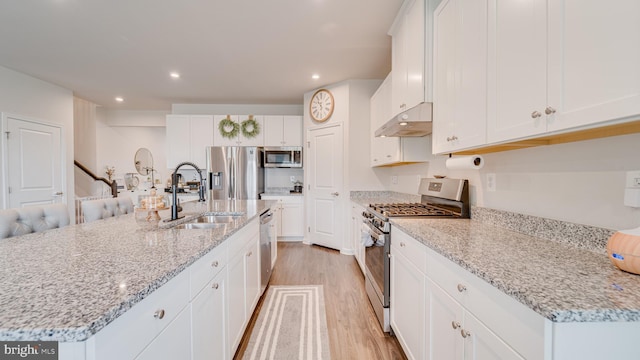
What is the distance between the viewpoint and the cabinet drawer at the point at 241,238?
1.55 metres

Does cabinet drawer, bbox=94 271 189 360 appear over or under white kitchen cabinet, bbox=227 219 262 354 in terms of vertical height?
over

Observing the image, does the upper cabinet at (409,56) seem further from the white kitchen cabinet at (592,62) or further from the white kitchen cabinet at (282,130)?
the white kitchen cabinet at (282,130)

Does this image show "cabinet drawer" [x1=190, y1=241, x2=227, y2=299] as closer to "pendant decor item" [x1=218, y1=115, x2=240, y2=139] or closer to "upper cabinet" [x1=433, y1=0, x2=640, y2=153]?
"upper cabinet" [x1=433, y1=0, x2=640, y2=153]

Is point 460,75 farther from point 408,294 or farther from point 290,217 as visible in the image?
point 290,217

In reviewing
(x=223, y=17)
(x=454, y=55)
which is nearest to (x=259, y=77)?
(x=223, y=17)

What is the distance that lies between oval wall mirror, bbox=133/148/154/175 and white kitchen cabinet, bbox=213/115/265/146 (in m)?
2.47

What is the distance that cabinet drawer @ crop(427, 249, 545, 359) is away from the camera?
0.69 metres

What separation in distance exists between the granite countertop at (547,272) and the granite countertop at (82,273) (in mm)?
1036

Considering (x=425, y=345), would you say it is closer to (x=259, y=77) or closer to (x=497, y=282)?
(x=497, y=282)

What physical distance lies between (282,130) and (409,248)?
369cm

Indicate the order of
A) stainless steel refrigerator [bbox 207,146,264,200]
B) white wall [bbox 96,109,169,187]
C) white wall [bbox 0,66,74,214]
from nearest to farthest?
white wall [bbox 0,66,74,214] → stainless steel refrigerator [bbox 207,146,264,200] → white wall [bbox 96,109,169,187]

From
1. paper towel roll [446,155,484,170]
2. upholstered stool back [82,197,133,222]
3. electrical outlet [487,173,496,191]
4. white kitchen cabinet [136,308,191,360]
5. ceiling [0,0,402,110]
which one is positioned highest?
ceiling [0,0,402,110]

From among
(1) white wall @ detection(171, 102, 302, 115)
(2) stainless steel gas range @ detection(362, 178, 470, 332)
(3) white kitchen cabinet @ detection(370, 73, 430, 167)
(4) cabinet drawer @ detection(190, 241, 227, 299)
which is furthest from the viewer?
(1) white wall @ detection(171, 102, 302, 115)

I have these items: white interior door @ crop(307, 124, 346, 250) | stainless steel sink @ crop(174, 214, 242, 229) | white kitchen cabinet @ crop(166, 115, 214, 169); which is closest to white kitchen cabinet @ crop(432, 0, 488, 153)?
stainless steel sink @ crop(174, 214, 242, 229)
